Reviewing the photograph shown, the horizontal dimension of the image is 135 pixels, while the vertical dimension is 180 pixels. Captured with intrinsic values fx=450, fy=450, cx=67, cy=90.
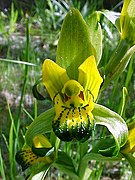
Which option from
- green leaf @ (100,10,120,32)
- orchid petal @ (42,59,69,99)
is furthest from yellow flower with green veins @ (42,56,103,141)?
green leaf @ (100,10,120,32)

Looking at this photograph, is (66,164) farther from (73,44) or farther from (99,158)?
(73,44)

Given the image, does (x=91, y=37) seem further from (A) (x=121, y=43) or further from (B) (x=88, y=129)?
(B) (x=88, y=129)

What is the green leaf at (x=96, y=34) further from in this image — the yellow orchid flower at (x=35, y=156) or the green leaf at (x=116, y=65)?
the yellow orchid flower at (x=35, y=156)

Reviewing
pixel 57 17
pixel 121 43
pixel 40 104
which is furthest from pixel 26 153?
pixel 57 17

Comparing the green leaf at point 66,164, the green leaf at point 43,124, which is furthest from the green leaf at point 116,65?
the green leaf at point 66,164

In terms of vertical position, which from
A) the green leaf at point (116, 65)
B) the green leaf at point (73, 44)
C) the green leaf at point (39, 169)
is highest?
the green leaf at point (73, 44)

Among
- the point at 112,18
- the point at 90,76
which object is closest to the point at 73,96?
the point at 90,76

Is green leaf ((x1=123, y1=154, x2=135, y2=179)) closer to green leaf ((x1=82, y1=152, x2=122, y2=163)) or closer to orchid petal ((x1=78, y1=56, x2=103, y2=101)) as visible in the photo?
green leaf ((x1=82, y1=152, x2=122, y2=163))
